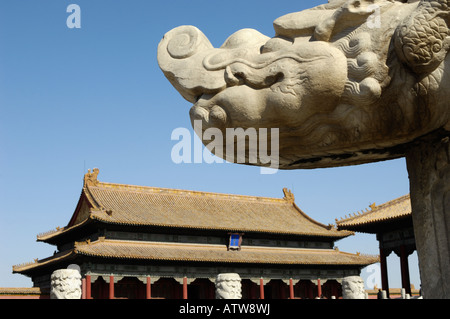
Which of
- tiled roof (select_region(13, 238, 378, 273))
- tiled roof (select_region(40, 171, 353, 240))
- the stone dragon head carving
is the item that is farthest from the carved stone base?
tiled roof (select_region(40, 171, 353, 240))

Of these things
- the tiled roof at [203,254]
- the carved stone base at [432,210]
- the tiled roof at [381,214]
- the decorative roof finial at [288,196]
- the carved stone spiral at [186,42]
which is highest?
the decorative roof finial at [288,196]

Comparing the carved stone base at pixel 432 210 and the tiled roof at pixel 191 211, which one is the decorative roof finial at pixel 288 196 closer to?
the tiled roof at pixel 191 211

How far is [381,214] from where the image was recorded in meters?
25.0

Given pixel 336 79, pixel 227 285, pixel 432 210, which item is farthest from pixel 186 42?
pixel 227 285

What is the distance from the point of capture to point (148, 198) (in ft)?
96.9

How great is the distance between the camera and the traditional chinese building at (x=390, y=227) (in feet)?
78.4

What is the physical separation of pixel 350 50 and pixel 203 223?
26199mm

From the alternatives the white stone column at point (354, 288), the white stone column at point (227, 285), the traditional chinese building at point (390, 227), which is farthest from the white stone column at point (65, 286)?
the traditional chinese building at point (390, 227)

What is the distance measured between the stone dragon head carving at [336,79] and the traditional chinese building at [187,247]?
22.5m

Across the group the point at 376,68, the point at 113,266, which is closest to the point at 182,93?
the point at 376,68

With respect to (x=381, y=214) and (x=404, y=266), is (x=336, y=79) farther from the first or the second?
(x=404, y=266)

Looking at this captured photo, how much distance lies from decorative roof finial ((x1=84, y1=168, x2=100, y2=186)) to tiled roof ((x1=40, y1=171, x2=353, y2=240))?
5 cm

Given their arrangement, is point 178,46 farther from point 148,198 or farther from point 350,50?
point 148,198

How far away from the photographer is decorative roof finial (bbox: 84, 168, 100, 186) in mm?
29016
